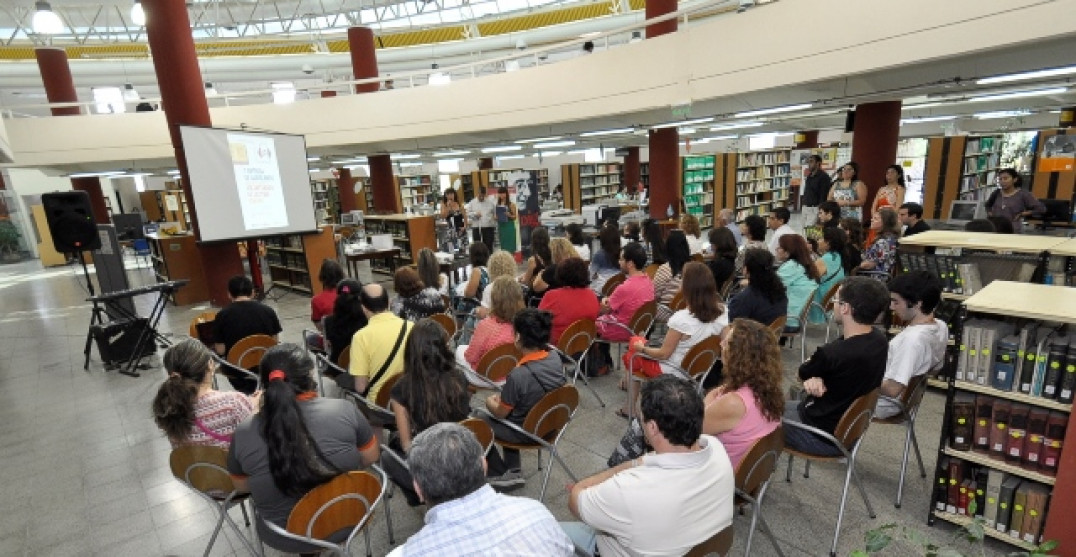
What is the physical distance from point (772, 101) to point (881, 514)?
20.2 feet

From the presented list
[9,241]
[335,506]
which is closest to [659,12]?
[335,506]

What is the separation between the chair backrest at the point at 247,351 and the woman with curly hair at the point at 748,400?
11.7 feet

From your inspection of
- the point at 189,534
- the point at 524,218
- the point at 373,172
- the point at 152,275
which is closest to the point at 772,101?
the point at 524,218

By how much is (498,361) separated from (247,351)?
218 cm

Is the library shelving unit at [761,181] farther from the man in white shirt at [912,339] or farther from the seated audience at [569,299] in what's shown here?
the man in white shirt at [912,339]

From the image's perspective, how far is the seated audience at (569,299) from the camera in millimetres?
4180

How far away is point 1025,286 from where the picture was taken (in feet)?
8.86

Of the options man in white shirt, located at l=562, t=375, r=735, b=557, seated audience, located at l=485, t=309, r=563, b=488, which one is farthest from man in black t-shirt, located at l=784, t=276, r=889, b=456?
seated audience, located at l=485, t=309, r=563, b=488

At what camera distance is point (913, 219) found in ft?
18.2

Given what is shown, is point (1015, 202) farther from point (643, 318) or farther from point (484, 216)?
point (484, 216)

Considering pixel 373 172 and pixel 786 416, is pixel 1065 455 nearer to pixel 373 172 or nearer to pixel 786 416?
pixel 786 416

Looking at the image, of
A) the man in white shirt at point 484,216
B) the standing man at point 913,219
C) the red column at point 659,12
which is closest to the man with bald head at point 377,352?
the standing man at point 913,219

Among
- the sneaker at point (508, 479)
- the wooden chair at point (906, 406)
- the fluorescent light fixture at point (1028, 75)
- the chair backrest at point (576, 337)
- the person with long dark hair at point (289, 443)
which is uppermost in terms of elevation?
the fluorescent light fixture at point (1028, 75)

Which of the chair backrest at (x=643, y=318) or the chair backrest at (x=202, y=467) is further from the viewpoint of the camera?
the chair backrest at (x=643, y=318)
